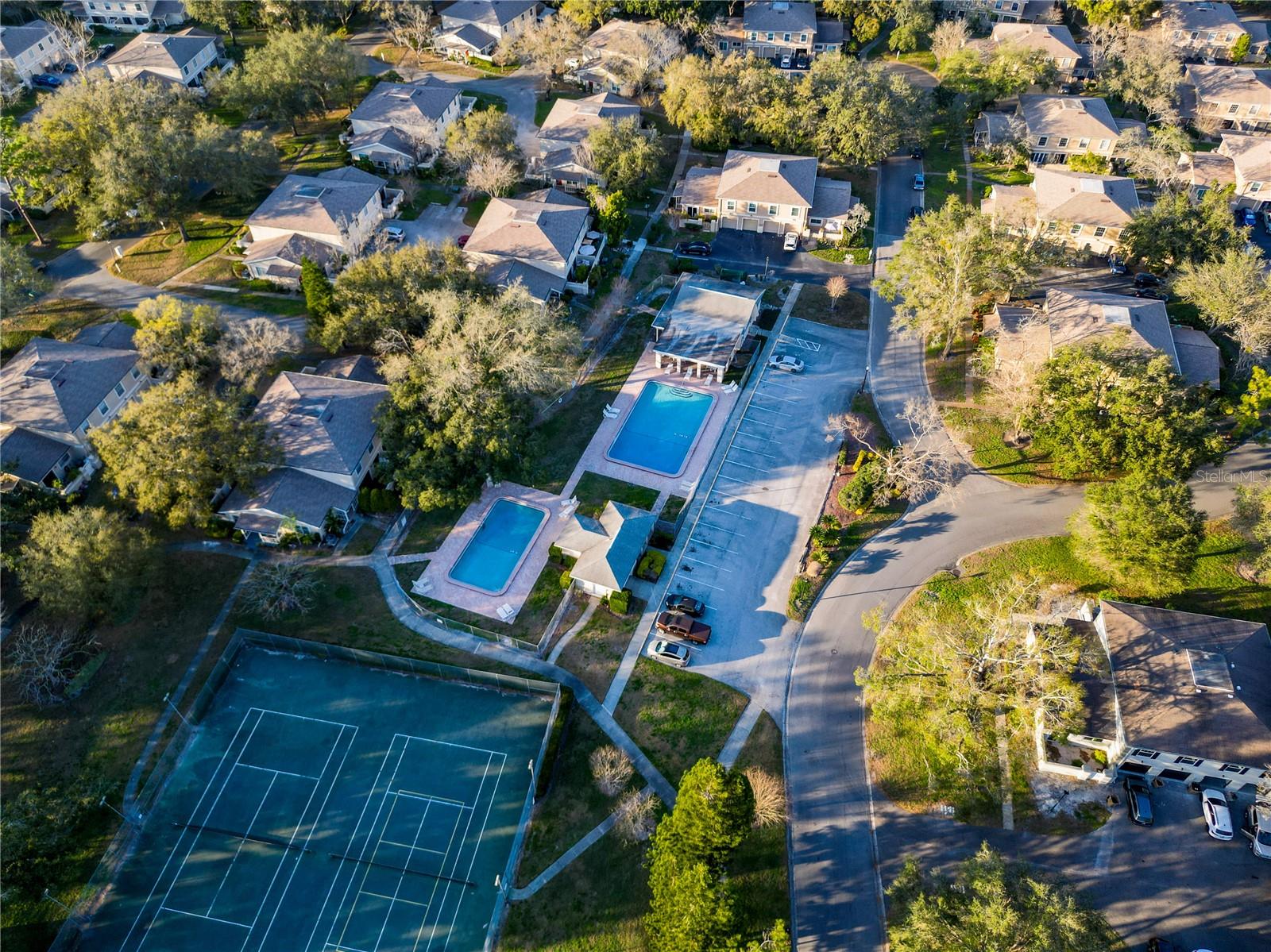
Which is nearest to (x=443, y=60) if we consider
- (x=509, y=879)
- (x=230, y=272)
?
(x=230, y=272)

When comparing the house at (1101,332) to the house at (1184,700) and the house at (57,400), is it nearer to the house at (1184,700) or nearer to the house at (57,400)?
the house at (1184,700)

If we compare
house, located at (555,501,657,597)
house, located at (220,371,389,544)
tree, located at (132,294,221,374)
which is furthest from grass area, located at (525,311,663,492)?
tree, located at (132,294,221,374)

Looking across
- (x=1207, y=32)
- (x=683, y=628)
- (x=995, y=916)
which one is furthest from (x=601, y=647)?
(x=1207, y=32)

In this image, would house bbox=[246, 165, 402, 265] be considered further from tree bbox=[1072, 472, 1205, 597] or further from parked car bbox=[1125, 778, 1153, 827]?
parked car bbox=[1125, 778, 1153, 827]

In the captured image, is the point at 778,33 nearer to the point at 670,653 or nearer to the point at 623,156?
the point at 623,156

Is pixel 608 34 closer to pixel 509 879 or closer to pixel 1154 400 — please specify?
pixel 1154 400

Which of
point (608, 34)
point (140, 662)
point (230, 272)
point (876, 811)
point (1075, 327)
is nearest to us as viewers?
point (876, 811)
